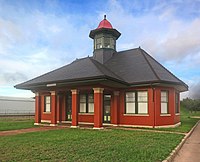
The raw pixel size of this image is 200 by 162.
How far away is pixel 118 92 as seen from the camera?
19875mm

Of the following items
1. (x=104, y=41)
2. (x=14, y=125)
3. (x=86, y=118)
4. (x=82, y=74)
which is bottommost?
(x=14, y=125)

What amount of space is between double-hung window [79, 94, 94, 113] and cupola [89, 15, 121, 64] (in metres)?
4.05

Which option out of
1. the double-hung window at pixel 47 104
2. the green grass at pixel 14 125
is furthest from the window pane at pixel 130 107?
the double-hung window at pixel 47 104

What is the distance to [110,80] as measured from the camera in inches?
663

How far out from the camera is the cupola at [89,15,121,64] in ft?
79.5

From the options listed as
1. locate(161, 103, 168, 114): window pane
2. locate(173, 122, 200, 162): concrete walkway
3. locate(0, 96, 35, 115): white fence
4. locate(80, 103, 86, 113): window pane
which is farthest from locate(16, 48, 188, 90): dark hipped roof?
locate(0, 96, 35, 115): white fence

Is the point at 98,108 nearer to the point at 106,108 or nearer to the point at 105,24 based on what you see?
the point at 106,108

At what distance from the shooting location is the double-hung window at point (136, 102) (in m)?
18.7

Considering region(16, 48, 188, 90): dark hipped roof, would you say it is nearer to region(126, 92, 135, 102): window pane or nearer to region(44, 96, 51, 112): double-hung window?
region(126, 92, 135, 102): window pane

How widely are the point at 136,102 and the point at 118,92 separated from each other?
5.64 feet

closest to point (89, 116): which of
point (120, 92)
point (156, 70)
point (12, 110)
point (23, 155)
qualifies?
point (120, 92)

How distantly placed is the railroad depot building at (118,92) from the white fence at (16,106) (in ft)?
72.3

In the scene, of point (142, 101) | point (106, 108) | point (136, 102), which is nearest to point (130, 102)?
point (136, 102)

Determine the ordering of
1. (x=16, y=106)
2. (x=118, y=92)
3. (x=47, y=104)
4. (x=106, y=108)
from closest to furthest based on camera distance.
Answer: (x=118, y=92), (x=106, y=108), (x=47, y=104), (x=16, y=106)
